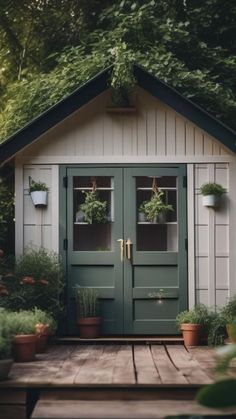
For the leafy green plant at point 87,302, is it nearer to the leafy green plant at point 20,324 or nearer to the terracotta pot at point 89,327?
the terracotta pot at point 89,327

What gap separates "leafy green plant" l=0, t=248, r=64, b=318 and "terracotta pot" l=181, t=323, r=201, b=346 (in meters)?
1.34

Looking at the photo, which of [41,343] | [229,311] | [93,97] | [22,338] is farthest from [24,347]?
[93,97]

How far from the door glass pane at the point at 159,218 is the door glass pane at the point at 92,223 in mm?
331

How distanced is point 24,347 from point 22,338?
99mm

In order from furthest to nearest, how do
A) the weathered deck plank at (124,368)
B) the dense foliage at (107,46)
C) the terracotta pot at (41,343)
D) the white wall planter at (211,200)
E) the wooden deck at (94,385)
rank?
the dense foliage at (107,46) < the white wall planter at (211,200) < the terracotta pot at (41,343) < the weathered deck plank at (124,368) < the wooden deck at (94,385)

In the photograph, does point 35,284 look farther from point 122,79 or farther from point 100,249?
point 122,79

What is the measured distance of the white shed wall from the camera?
6.58 metres

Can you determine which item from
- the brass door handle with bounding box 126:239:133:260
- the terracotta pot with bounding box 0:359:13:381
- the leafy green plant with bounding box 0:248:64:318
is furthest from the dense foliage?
the terracotta pot with bounding box 0:359:13:381

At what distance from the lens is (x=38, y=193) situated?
649 cm

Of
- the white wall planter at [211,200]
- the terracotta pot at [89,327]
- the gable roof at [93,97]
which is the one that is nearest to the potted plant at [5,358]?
the terracotta pot at [89,327]

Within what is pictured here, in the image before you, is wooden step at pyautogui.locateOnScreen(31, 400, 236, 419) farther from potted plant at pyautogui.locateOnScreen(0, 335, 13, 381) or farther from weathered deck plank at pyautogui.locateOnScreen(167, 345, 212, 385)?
Answer: potted plant at pyautogui.locateOnScreen(0, 335, 13, 381)

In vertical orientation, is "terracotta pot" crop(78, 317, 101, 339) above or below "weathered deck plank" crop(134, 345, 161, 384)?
above

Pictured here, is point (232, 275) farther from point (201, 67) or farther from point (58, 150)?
point (201, 67)

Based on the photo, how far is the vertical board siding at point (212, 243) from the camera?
Answer: 21.5ft
